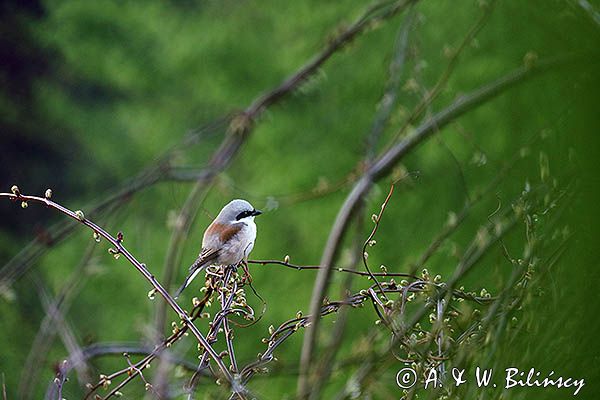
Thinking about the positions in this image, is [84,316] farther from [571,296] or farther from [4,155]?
[571,296]

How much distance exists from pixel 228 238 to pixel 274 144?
1.60 meters

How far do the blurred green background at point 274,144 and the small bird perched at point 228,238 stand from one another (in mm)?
100

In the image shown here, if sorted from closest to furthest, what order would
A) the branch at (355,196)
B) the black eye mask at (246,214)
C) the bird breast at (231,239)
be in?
the branch at (355,196) → the bird breast at (231,239) → the black eye mask at (246,214)

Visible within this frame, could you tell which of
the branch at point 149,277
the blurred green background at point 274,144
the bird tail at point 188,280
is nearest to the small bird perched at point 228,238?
the bird tail at point 188,280

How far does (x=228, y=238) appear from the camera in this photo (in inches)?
52.6

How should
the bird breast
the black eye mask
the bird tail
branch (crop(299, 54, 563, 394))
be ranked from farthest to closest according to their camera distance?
the black eye mask, the bird breast, the bird tail, branch (crop(299, 54, 563, 394))

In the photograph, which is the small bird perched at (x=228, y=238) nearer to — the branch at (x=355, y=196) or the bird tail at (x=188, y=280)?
the bird tail at (x=188, y=280)

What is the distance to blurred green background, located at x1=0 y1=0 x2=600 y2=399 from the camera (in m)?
0.65

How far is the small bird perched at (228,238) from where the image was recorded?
1.26 meters

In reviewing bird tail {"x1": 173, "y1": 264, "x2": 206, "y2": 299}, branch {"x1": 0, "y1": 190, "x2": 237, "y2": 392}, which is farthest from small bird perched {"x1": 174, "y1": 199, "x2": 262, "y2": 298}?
branch {"x1": 0, "y1": 190, "x2": 237, "y2": 392}

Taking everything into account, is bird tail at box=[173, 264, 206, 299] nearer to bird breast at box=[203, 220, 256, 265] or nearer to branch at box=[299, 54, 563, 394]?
bird breast at box=[203, 220, 256, 265]

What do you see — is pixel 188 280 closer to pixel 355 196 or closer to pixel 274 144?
pixel 355 196

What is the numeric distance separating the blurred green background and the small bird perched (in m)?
0.10

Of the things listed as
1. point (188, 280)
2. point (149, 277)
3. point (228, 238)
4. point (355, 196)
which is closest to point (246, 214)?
point (228, 238)
